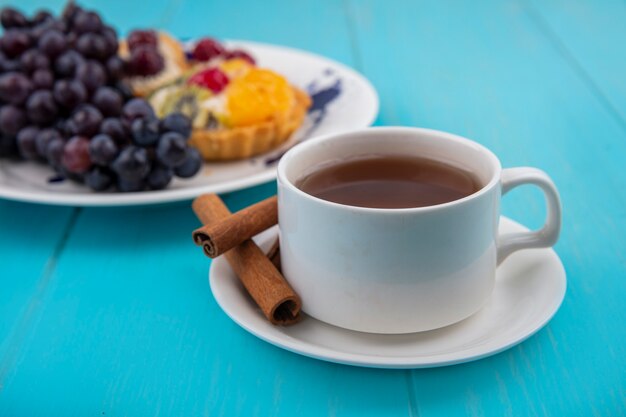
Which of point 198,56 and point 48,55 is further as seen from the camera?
point 198,56

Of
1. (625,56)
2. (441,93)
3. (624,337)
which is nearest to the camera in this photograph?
(624,337)

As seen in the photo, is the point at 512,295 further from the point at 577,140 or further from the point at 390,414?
the point at 577,140

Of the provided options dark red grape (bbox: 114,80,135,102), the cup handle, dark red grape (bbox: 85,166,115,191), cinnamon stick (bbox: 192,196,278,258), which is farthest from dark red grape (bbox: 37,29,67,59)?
the cup handle

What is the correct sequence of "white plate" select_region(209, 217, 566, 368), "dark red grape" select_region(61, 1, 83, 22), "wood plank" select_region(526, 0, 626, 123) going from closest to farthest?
"white plate" select_region(209, 217, 566, 368) < "dark red grape" select_region(61, 1, 83, 22) < "wood plank" select_region(526, 0, 626, 123)

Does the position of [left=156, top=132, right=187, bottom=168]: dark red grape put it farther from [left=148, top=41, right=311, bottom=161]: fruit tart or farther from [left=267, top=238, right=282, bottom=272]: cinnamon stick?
[left=267, top=238, right=282, bottom=272]: cinnamon stick

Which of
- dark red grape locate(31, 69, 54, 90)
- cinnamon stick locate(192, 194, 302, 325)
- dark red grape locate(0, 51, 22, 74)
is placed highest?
dark red grape locate(0, 51, 22, 74)

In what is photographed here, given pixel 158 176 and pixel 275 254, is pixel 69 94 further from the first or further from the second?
pixel 275 254

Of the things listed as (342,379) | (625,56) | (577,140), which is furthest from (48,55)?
(625,56)
